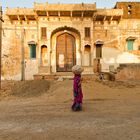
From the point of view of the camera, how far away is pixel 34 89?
13523 mm

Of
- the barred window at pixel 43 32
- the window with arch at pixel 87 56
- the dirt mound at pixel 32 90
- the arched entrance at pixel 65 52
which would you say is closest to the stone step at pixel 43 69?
the arched entrance at pixel 65 52

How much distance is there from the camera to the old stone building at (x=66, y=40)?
71.2ft

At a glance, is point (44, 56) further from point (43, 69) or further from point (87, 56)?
point (87, 56)

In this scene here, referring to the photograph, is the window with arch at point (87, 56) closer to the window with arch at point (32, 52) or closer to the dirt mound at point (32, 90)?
the window with arch at point (32, 52)

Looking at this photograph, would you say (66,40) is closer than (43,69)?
No

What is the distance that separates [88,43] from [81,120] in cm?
1643

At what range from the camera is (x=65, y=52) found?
22641 mm

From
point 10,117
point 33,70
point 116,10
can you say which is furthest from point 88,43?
point 10,117

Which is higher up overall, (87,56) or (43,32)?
(43,32)

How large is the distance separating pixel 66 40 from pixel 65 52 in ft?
3.66

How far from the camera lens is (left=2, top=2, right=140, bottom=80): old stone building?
21.7m

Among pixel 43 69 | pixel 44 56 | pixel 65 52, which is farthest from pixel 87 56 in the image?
pixel 43 69

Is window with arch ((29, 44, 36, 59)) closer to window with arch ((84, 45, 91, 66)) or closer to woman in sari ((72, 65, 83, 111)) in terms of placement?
window with arch ((84, 45, 91, 66))

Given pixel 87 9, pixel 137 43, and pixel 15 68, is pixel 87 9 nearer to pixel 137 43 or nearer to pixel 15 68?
pixel 137 43
